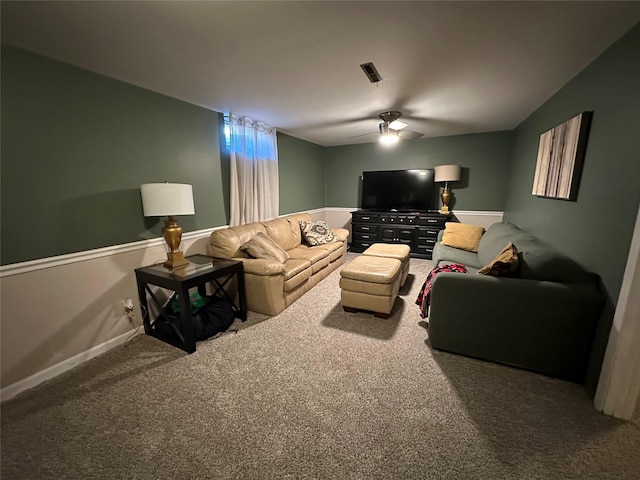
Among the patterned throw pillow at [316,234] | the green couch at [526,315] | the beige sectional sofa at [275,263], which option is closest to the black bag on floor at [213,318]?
the beige sectional sofa at [275,263]

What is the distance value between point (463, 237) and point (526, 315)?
201 cm

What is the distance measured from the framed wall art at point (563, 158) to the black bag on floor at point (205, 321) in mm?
3090

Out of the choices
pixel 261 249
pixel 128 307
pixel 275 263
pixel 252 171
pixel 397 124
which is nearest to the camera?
pixel 128 307

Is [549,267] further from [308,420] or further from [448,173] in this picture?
[448,173]

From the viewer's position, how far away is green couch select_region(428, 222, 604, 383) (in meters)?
1.64

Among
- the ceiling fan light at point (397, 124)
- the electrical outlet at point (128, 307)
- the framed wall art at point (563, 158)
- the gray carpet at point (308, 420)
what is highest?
the ceiling fan light at point (397, 124)

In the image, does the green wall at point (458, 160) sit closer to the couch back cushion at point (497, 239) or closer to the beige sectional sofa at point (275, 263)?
the couch back cushion at point (497, 239)

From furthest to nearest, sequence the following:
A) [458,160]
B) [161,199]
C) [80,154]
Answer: [458,160] < [161,199] < [80,154]

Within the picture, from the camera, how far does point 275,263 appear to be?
262 cm

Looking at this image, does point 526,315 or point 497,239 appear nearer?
point 526,315

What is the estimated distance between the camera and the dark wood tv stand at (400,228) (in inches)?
178

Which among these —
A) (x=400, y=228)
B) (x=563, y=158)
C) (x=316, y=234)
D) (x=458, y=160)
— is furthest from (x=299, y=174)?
(x=563, y=158)

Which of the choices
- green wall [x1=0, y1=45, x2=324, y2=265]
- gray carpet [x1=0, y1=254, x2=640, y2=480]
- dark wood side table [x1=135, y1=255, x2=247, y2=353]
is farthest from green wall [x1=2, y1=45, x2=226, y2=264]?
gray carpet [x1=0, y1=254, x2=640, y2=480]

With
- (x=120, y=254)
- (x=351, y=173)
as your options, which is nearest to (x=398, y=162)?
(x=351, y=173)
